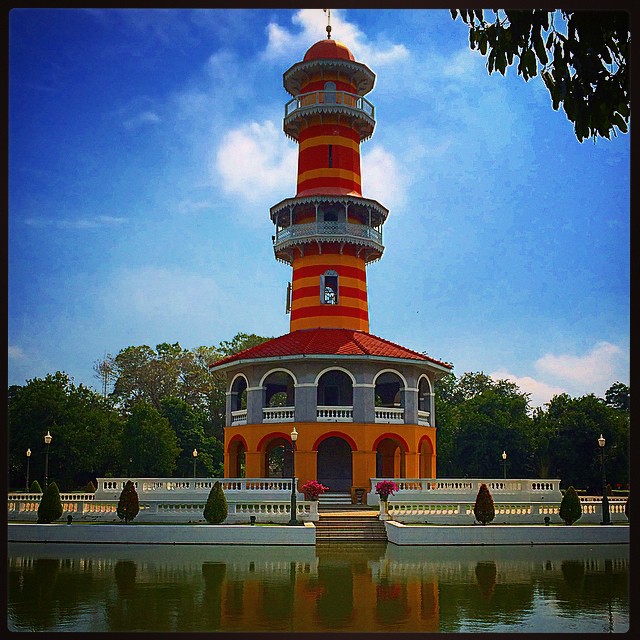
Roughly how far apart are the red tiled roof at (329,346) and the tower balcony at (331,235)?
378 cm

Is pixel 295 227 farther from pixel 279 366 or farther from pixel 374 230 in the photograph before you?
pixel 279 366

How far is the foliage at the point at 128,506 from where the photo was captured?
2589 cm

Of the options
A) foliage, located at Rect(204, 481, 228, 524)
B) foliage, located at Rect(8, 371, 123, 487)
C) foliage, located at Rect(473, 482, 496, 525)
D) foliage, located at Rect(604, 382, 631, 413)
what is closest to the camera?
foliage, located at Rect(473, 482, 496, 525)

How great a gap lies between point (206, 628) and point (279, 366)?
74.1 feet

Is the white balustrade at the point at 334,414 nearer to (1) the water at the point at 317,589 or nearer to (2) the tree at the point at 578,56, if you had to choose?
(1) the water at the point at 317,589

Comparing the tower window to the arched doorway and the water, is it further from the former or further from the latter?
the water

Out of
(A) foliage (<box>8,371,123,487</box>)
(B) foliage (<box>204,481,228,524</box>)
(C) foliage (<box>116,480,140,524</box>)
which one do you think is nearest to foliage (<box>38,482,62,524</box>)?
(C) foliage (<box>116,480,140,524</box>)

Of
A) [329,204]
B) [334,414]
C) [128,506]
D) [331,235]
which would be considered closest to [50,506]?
[128,506]

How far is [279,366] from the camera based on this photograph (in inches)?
1353

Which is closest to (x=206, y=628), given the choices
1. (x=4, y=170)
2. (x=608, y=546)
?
(x=4, y=170)

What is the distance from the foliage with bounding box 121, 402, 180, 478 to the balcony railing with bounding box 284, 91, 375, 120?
781 inches

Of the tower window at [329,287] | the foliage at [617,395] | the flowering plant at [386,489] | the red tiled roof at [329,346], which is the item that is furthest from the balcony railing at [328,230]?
the foliage at [617,395]

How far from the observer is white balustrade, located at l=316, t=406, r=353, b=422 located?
3353 centimetres

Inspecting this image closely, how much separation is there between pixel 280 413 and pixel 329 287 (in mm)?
5836
